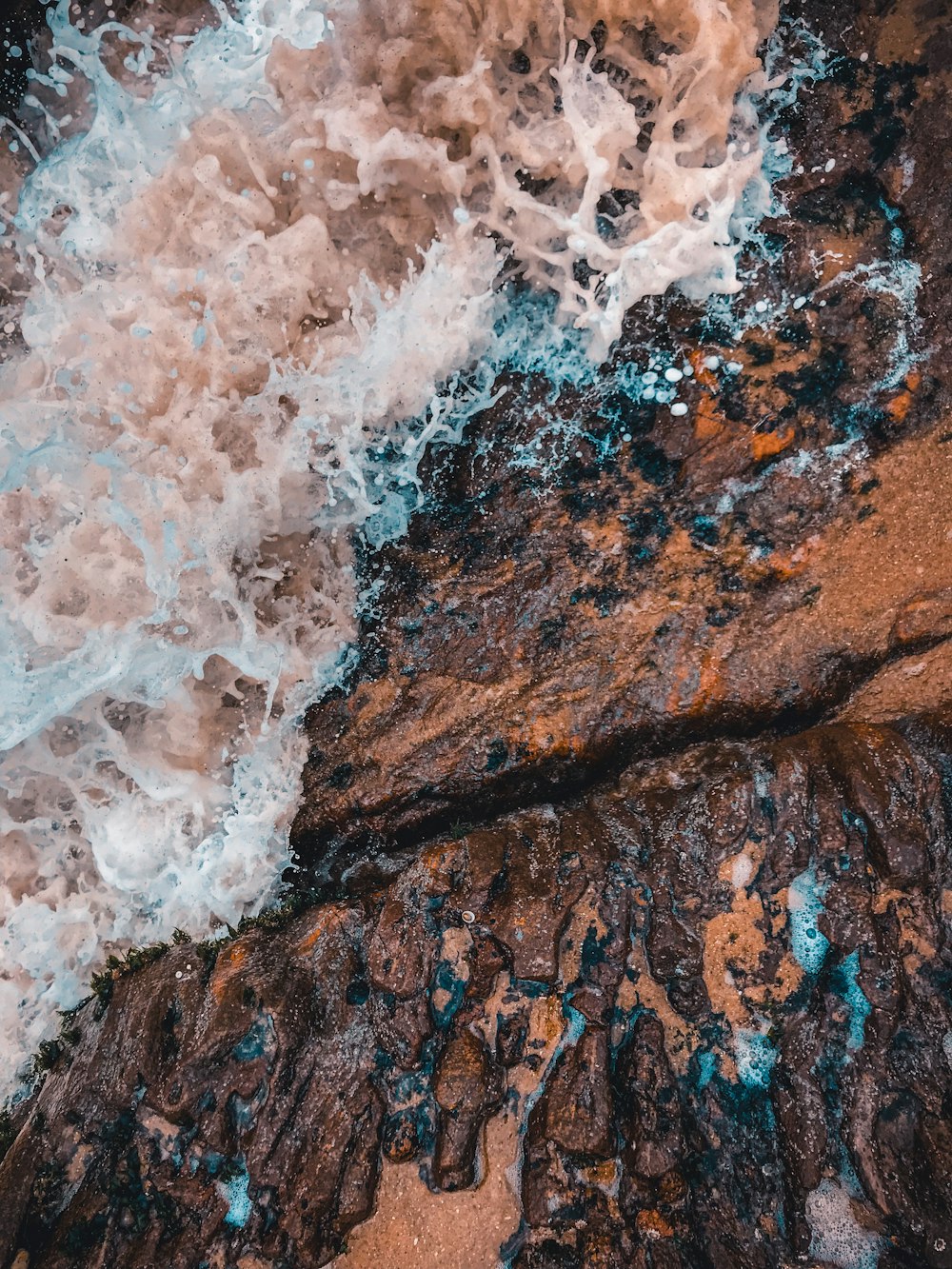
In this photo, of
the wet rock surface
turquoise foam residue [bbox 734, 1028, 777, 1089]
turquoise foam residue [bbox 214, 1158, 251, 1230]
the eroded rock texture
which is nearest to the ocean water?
the wet rock surface

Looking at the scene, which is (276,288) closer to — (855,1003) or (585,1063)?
(585,1063)

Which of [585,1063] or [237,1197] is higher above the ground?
[585,1063]

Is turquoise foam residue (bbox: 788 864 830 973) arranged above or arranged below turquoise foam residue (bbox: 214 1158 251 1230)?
above

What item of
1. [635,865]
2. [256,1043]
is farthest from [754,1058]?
[256,1043]

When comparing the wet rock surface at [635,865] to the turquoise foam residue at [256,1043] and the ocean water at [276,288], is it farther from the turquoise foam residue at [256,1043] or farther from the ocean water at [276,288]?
the ocean water at [276,288]

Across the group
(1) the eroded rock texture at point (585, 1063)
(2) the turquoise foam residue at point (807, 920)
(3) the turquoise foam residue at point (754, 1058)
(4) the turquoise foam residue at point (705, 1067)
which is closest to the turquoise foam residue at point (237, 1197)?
(1) the eroded rock texture at point (585, 1063)

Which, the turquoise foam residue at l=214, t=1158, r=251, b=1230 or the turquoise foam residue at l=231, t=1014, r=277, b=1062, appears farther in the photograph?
the turquoise foam residue at l=231, t=1014, r=277, b=1062

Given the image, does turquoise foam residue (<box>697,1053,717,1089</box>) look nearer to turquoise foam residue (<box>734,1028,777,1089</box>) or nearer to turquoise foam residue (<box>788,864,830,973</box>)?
turquoise foam residue (<box>734,1028,777,1089</box>)
